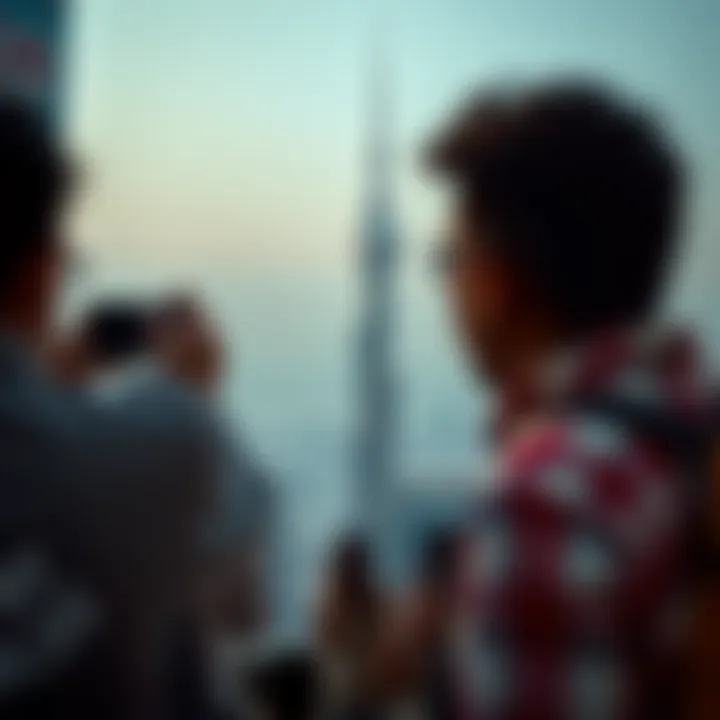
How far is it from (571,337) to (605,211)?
0.37ft

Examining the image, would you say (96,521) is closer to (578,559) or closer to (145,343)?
(145,343)

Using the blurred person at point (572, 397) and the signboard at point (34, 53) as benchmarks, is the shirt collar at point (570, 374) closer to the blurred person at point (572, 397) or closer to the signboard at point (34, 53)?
the blurred person at point (572, 397)

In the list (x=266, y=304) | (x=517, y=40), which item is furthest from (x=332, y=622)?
(x=517, y=40)

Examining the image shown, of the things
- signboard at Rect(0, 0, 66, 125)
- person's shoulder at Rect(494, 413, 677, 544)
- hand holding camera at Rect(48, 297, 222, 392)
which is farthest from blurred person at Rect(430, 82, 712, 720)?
signboard at Rect(0, 0, 66, 125)

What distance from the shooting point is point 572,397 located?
1.09 meters

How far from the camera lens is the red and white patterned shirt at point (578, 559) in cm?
105

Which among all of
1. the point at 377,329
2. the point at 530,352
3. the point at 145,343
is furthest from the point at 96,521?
the point at 530,352

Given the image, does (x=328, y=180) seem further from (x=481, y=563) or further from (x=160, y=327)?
(x=481, y=563)

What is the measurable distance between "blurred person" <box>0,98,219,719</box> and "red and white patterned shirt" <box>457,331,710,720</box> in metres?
0.26

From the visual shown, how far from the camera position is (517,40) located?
44.9 inches

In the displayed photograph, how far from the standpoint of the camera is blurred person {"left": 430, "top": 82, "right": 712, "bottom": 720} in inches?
41.4

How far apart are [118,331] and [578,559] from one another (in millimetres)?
446

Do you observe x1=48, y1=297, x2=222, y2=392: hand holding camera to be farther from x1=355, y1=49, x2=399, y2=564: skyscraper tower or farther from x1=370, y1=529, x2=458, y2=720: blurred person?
x1=370, y1=529, x2=458, y2=720: blurred person

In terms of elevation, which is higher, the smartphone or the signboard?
the signboard
